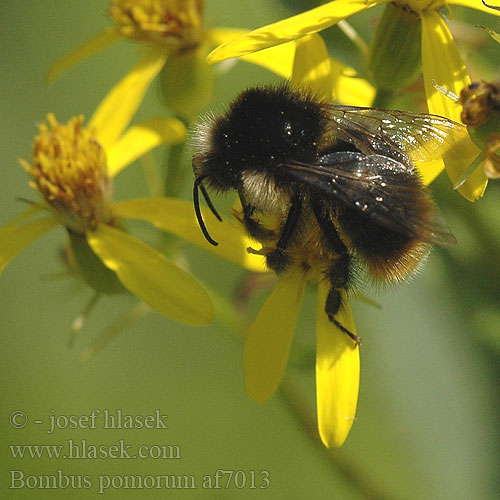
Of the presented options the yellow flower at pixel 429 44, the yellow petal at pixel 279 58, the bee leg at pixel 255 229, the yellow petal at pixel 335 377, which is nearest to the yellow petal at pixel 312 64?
the yellow flower at pixel 429 44

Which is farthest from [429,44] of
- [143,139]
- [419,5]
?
[143,139]

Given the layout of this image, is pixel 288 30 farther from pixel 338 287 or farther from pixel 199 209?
pixel 338 287

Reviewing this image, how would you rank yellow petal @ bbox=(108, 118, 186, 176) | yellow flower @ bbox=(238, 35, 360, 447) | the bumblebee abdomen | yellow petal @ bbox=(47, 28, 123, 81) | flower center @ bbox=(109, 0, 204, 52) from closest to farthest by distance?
1. the bumblebee abdomen
2. yellow flower @ bbox=(238, 35, 360, 447)
3. yellow petal @ bbox=(108, 118, 186, 176)
4. flower center @ bbox=(109, 0, 204, 52)
5. yellow petal @ bbox=(47, 28, 123, 81)

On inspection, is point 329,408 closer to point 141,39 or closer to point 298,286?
point 298,286

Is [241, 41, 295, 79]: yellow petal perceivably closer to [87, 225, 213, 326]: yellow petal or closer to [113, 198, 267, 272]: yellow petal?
[113, 198, 267, 272]: yellow petal

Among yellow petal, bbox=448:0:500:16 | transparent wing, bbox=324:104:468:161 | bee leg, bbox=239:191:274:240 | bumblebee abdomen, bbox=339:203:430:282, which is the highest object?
yellow petal, bbox=448:0:500:16

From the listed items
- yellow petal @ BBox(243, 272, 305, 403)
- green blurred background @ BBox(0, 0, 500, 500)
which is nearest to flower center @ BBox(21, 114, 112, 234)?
green blurred background @ BBox(0, 0, 500, 500)

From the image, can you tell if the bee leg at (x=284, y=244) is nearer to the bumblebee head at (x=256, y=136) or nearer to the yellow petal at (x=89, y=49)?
the bumblebee head at (x=256, y=136)
